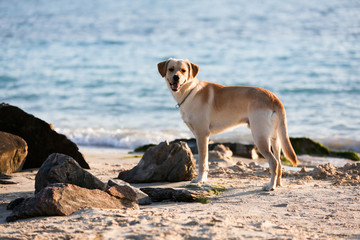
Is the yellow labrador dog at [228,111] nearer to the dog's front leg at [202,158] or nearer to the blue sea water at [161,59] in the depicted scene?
the dog's front leg at [202,158]

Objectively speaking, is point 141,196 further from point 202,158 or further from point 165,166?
point 202,158

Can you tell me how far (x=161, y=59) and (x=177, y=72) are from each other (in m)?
17.5

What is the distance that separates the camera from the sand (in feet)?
12.9

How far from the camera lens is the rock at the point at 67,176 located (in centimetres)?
543

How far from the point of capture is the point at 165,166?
6668 mm

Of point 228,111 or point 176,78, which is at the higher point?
point 176,78

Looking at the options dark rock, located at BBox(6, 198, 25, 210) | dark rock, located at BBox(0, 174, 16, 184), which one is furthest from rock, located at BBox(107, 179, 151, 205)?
dark rock, located at BBox(0, 174, 16, 184)

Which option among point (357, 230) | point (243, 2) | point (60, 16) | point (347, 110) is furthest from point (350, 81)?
point (60, 16)

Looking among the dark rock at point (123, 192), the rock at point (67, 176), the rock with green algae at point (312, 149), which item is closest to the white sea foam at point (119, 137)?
the rock with green algae at point (312, 149)

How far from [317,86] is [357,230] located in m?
14.0

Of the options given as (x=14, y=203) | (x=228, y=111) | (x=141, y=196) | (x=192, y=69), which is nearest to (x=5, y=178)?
(x=14, y=203)

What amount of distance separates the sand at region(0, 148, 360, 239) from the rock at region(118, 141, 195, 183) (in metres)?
0.88

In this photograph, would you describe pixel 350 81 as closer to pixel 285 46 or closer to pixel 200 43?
pixel 285 46

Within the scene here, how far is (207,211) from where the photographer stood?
188 inches
